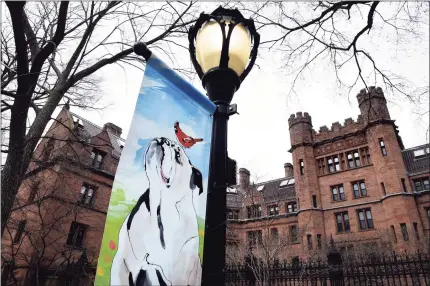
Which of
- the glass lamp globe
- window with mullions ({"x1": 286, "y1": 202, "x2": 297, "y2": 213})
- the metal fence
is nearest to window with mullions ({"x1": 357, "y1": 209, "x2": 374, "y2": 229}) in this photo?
window with mullions ({"x1": 286, "y1": 202, "x2": 297, "y2": 213})

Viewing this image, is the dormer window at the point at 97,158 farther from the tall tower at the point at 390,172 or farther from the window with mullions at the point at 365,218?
the window with mullions at the point at 365,218

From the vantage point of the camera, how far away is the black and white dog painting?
1.41m

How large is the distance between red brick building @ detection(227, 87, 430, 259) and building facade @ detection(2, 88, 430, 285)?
8cm

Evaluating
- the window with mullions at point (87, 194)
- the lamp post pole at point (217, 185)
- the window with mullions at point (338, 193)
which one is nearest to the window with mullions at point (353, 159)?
the window with mullions at point (338, 193)

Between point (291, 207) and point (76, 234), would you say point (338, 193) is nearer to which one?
point (291, 207)

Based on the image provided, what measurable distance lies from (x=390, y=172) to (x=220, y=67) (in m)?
26.1

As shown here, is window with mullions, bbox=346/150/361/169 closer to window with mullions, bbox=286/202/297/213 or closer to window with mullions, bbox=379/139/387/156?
window with mullions, bbox=379/139/387/156

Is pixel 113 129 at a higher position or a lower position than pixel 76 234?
higher

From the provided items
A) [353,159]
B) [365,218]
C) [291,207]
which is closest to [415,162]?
[353,159]

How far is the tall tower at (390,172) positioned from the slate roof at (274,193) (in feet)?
30.0

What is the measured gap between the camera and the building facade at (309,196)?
62.1ft

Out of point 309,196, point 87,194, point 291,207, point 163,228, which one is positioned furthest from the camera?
point 291,207

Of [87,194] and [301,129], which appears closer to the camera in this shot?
[87,194]

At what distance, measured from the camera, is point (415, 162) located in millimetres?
25406
